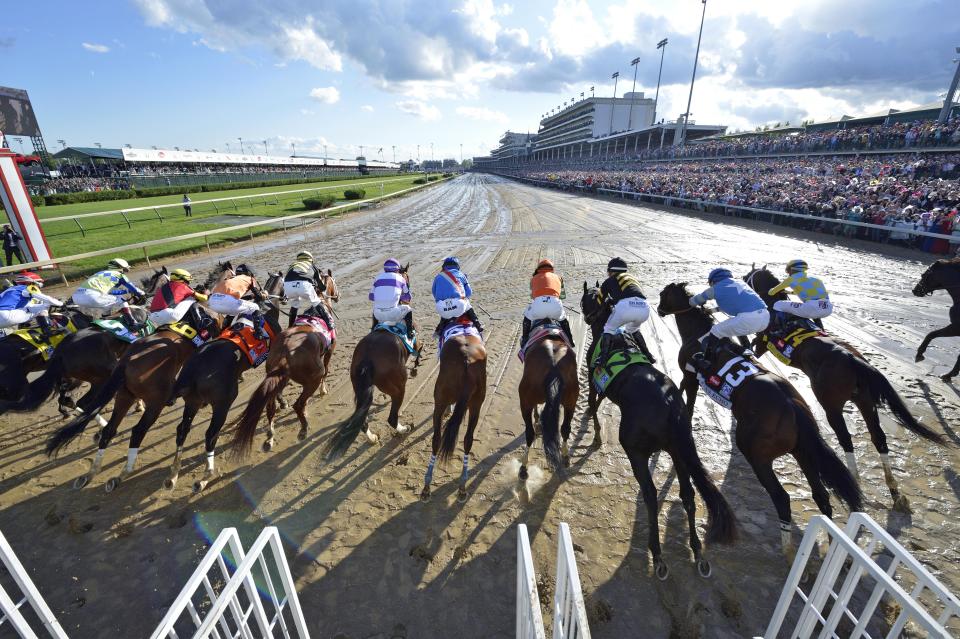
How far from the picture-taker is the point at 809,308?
4.71 metres

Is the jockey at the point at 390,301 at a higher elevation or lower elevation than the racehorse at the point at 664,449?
higher

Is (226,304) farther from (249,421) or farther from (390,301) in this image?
(390,301)

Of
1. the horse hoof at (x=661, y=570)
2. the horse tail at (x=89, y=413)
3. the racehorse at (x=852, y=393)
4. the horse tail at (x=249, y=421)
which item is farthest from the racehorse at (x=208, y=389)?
the racehorse at (x=852, y=393)

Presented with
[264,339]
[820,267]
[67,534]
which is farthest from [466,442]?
[820,267]

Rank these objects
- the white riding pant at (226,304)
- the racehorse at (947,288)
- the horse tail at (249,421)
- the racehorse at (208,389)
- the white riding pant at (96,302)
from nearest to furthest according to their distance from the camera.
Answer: the horse tail at (249,421)
the racehorse at (208,389)
the white riding pant at (226,304)
the white riding pant at (96,302)
the racehorse at (947,288)

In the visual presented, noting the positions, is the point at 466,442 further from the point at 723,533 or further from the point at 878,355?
the point at 878,355

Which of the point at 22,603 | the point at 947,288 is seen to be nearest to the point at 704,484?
the point at 22,603

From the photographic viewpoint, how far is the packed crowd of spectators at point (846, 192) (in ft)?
43.8

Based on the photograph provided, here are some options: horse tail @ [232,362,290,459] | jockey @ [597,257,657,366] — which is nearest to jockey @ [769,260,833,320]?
jockey @ [597,257,657,366]

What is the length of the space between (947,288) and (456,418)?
7789 millimetres

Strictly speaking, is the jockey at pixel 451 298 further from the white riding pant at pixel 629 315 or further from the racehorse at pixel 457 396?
the white riding pant at pixel 629 315

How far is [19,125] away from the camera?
89.9ft

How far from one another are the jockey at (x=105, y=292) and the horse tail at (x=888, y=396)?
28.6ft

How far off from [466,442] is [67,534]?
3.70 metres
